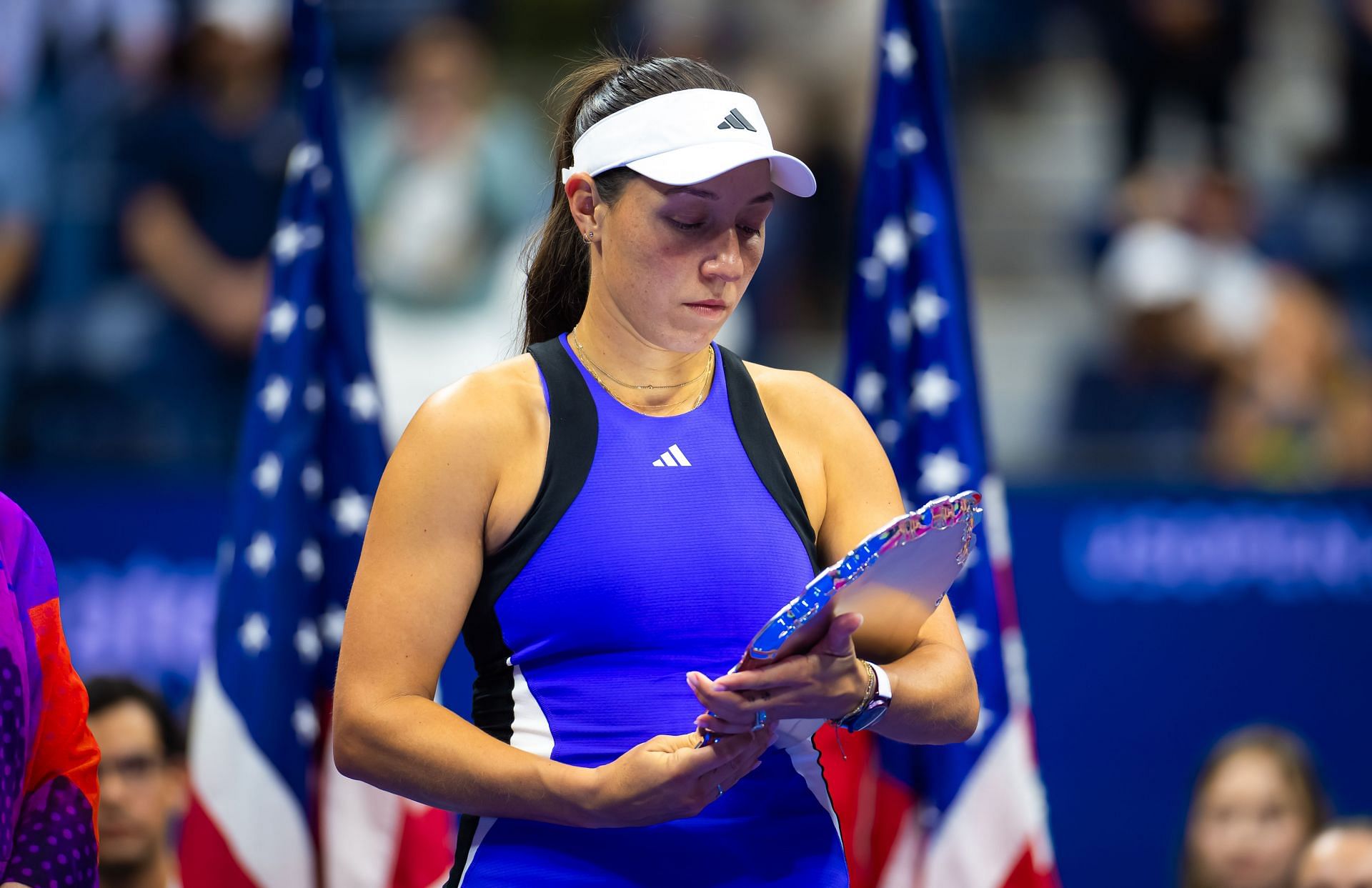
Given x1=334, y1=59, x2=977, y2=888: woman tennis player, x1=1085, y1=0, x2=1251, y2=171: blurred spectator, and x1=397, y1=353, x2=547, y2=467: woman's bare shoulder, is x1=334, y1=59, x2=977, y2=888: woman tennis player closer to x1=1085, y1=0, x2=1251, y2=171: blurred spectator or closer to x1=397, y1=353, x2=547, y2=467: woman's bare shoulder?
x1=397, y1=353, x2=547, y2=467: woman's bare shoulder

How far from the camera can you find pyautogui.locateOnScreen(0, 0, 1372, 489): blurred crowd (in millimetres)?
5355

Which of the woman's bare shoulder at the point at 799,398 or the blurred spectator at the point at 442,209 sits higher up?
the blurred spectator at the point at 442,209

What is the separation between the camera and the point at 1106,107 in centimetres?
649

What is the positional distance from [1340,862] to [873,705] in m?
2.46

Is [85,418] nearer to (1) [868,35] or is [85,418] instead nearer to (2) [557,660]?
(1) [868,35]

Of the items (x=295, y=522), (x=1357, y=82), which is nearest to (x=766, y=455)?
(x=295, y=522)

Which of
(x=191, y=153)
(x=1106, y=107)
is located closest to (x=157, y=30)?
(x=191, y=153)

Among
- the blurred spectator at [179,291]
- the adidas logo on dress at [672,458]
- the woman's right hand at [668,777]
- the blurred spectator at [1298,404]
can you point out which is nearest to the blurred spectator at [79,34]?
the blurred spectator at [179,291]

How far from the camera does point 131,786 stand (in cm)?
384

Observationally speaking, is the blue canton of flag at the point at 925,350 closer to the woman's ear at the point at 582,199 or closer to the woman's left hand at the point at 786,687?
the woman's ear at the point at 582,199

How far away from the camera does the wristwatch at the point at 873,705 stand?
5.95 feet

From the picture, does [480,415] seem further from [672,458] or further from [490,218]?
[490,218]

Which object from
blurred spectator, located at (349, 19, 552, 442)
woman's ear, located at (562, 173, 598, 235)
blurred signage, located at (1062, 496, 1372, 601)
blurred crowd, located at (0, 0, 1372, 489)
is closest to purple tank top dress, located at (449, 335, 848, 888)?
woman's ear, located at (562, 173, 598, 235)

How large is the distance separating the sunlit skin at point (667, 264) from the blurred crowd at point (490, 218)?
10.8ft
